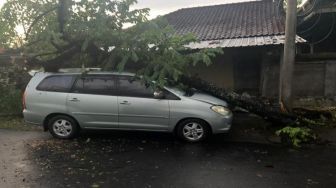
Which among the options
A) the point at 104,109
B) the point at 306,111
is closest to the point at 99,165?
the point at 104,109

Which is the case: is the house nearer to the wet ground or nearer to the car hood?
the car hood

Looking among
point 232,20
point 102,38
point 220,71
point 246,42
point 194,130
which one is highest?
point 232,20

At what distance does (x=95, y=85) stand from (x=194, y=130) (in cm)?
250

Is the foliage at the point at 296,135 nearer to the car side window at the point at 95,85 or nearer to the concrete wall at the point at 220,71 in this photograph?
the car side window at the point at 95,85

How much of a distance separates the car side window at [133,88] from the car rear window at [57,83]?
1196mm

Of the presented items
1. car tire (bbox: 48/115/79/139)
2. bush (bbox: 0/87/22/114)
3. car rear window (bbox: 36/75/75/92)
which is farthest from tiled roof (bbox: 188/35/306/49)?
bush (bbox: 0/87/22/114)

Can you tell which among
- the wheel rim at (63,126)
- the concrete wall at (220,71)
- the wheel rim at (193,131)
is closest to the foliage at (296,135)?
the wheel rim at (193,131)

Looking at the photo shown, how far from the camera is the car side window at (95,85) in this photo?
8.48 meters

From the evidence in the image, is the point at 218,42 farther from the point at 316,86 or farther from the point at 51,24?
the point at 51,24

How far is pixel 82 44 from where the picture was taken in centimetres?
864

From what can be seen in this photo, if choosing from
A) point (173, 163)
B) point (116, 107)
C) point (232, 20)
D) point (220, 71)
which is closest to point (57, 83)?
point (116, 107)

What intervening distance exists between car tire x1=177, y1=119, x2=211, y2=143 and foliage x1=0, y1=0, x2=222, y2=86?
1108 mm

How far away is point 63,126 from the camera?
867 centimetres

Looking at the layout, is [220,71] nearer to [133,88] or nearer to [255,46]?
[255,46]
